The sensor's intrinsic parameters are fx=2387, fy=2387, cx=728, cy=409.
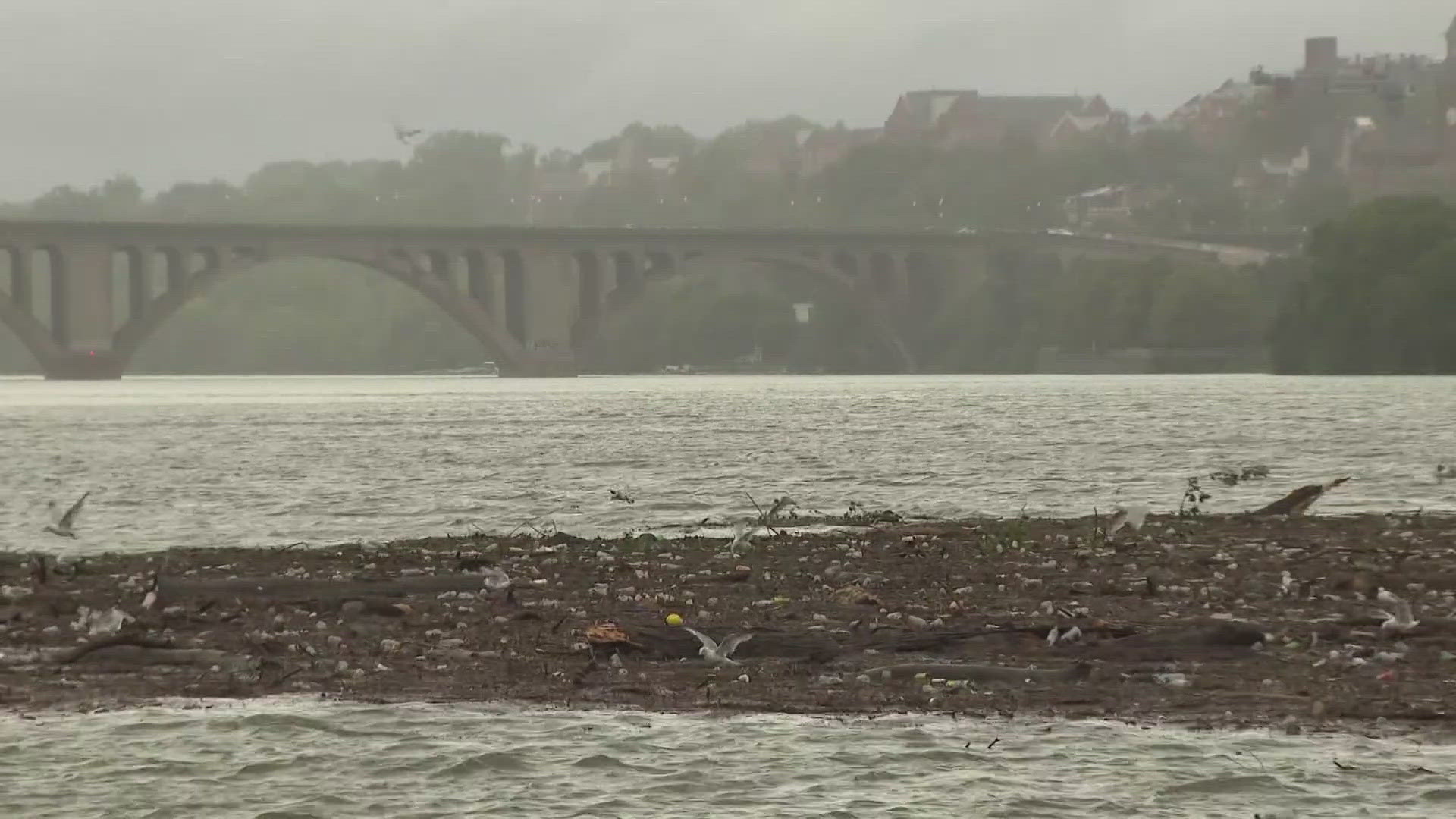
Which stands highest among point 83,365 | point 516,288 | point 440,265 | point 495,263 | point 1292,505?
point 495,263

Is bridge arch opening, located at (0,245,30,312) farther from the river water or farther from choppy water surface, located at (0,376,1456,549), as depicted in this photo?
the river water

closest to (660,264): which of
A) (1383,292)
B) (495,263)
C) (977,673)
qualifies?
(495,263)

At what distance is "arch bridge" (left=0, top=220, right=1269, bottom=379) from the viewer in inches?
4924

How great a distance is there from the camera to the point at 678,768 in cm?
1295

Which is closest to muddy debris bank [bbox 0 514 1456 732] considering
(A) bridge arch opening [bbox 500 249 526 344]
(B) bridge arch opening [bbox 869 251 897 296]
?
(A) bridge arch opening [bbox 500 249 526 344]

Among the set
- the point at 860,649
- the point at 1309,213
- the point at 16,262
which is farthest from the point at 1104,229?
the point at 860,649

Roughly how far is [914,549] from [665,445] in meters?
36.3

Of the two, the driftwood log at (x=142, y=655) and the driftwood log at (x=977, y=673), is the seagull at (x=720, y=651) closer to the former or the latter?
the driftwood log at (x=977, y=673)

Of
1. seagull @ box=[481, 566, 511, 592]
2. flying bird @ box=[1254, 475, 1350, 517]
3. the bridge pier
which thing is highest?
seagull @ box=[481, 566, 511, 592]

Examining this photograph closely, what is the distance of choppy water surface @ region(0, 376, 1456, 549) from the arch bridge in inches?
659

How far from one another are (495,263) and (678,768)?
13095cm

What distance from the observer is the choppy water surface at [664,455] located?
3491 centimetres

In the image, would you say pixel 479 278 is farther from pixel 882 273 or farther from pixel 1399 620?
pixel 1399 620

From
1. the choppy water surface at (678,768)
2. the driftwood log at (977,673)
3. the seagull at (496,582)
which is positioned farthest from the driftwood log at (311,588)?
the driftwood log at (977,673)
